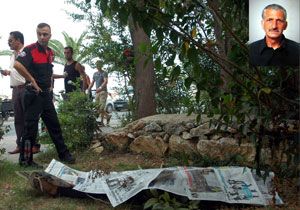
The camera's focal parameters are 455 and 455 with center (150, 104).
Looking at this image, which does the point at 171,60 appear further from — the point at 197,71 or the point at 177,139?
the point at 177,139

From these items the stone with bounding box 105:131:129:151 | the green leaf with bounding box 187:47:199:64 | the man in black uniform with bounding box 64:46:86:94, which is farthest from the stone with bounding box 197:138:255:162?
the man in black uniform with bounding box 64:46:86:94

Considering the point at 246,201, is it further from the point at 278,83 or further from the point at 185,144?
the point at 185,144

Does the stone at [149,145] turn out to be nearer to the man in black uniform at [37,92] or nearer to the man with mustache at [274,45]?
the man in black uniform at [37,92]

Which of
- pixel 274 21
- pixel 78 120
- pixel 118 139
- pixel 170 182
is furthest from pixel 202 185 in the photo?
pixel 78 120

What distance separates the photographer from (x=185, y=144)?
220 inches

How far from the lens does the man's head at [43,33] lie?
5414 mm

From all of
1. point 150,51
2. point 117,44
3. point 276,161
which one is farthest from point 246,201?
point 117,44

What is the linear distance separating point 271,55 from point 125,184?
183 cm

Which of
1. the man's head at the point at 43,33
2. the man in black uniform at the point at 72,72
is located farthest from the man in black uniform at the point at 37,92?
the man in black uniform at the point at 72,72

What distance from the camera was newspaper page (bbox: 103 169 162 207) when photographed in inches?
140

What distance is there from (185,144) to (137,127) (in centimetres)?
92

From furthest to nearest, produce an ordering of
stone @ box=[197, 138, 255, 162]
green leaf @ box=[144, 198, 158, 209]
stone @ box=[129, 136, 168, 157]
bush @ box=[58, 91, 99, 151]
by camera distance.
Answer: bush @ box=[58, 91, 99, 151] < stone @ box=[129, 136, 168, 157] < stone @ box=[197, 138, 255, 162] < green leaf @ box=[144, 198, 158, 209]

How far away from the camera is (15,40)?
6.36 meters

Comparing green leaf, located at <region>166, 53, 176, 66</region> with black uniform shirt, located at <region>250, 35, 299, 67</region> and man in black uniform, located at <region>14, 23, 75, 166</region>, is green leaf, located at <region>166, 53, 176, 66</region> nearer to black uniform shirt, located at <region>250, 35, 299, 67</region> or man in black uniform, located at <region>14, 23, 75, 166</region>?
black uniform shirt, located at <region>250, 35, 299, 67</region>
